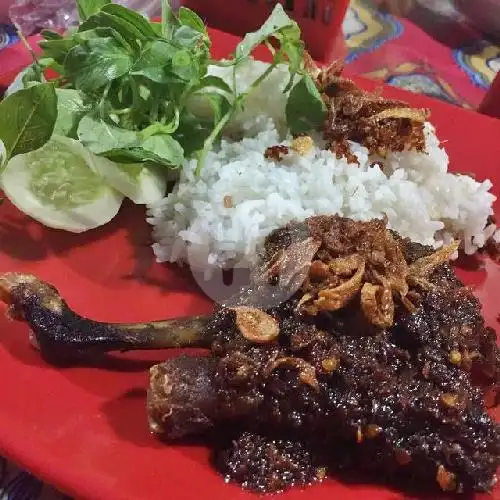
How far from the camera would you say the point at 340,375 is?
58.4 inches

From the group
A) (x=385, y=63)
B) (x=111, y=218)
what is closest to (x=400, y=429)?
(x=111, y=218)

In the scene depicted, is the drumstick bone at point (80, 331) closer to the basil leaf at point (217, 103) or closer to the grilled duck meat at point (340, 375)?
the grilled duck meat at point (340, 375)

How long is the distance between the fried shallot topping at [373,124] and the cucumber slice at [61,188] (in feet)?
2.50

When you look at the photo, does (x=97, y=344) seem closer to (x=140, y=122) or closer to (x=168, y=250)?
(x=168, y=250)

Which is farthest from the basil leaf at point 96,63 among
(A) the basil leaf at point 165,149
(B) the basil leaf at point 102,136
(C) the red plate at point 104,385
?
(C) the red plate at point 104,385

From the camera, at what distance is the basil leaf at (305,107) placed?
2.19m

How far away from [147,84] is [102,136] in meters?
0.27

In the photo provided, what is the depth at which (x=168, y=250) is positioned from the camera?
2.12 metres

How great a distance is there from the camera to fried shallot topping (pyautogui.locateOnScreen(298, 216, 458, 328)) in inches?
59.9

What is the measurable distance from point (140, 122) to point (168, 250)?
1.44 ft

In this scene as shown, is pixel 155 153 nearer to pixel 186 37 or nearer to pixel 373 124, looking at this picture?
pixel 186 37

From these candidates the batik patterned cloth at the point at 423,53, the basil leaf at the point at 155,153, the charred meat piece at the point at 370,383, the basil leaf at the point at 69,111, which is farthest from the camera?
the batik patterned cloth at the point at 423,53

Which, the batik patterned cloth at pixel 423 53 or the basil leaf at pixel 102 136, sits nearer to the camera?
the basil leaf at pixel 102 136

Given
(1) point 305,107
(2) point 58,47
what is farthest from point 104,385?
(2) point 58,47
